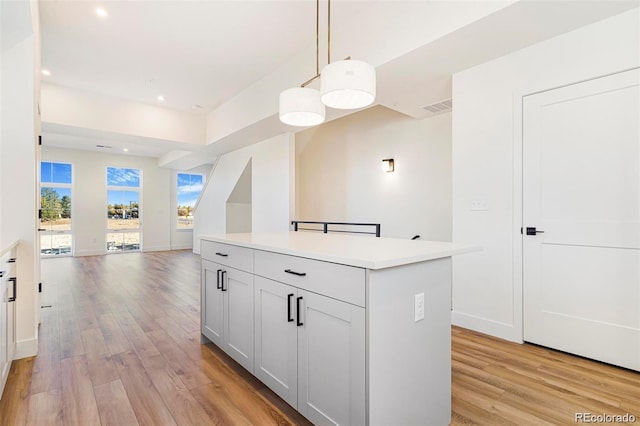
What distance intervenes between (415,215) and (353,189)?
1387 millimetres

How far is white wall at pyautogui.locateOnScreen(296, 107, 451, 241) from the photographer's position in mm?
4684

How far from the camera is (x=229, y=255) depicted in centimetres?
237

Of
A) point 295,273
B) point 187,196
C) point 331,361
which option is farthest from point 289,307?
point 187,196

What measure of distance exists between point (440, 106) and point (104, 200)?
9019 millimetres

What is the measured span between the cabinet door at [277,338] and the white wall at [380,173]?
3.36 meters

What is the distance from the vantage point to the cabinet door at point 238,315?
2.11 m

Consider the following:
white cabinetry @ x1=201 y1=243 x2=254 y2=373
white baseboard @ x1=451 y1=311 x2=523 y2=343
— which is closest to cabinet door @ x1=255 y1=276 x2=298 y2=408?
white cabinetry @ x1=201 y1=243 x2=254 y2=373

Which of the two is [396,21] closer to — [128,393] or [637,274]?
[637,274]

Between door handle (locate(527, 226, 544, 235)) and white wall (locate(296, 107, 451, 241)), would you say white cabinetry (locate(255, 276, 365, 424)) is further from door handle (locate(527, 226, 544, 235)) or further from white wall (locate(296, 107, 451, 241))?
white wall (locate(296, 107, 451, 241))

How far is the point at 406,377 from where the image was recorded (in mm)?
1449

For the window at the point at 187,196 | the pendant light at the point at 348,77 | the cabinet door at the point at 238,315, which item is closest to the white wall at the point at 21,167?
the cabinet door at the point at 238,315

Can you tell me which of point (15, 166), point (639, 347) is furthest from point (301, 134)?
point (639, 347)

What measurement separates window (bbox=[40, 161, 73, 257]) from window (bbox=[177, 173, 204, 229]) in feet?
9.10

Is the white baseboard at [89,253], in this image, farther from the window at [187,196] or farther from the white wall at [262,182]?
the white wall at [262,182]
